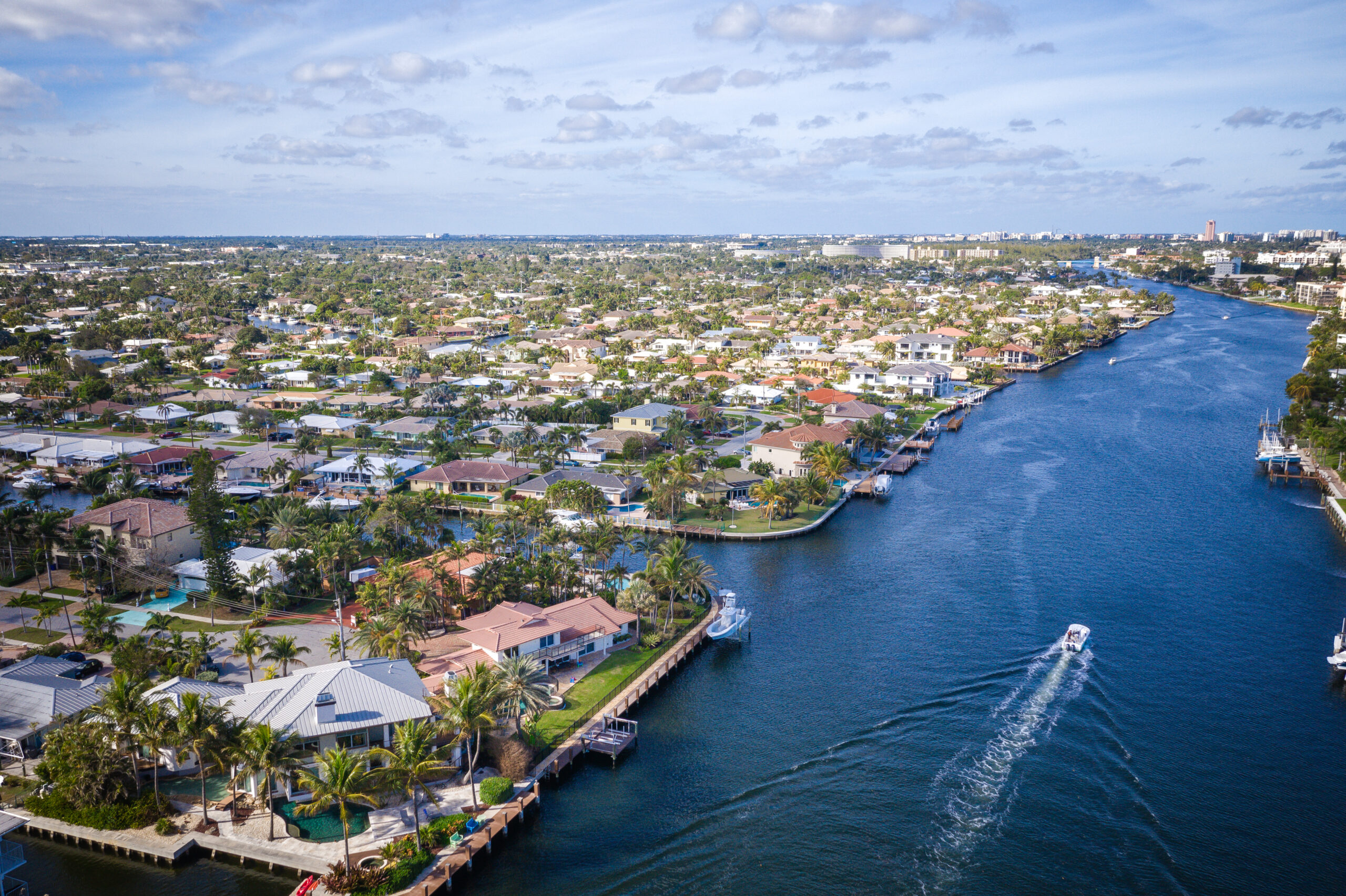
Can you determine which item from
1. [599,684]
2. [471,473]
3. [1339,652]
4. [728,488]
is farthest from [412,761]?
[471,473]

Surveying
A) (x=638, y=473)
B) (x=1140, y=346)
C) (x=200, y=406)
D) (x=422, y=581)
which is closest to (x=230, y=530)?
(x=422, y=581)

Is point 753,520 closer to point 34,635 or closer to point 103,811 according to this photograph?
point 34,635

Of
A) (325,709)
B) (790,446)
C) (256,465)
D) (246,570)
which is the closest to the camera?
(325,709)

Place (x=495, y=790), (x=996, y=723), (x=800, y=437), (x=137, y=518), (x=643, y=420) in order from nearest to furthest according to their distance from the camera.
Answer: (x=495, y=790), (x=996, y=723), (x=137, y=518), (x=800, y=437), (x=643, y=420)

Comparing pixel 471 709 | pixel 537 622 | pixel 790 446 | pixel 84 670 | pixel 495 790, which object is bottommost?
pixel 495 790

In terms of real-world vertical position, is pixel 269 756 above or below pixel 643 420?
below

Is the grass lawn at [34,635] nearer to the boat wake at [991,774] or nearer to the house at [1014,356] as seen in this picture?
the boat wake at [991,774]
